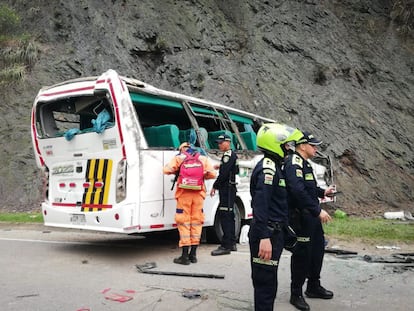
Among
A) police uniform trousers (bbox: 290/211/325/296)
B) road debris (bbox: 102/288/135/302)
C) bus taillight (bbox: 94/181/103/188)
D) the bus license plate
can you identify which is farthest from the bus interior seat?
police uniform trousers (bbox: 290/211/325/296)

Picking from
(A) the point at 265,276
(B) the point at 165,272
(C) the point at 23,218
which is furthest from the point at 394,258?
(C) the point at 23,218

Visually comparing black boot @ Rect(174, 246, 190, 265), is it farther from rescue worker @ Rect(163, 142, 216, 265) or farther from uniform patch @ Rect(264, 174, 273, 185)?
uniform patch @ Rect(264, 174, 273, 185)

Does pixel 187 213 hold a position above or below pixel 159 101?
below

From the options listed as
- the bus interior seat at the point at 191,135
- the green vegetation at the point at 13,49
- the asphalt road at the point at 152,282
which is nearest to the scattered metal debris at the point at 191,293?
the asphalt road at the point at 152,282

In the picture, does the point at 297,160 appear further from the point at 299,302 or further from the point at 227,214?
the point at 227,214

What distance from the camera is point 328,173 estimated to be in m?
11.7

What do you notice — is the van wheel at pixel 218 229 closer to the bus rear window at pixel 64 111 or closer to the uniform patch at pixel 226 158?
the uniform patch at pixel 226 158

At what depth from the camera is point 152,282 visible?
562cm

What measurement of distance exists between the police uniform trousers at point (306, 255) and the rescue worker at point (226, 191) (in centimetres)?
246

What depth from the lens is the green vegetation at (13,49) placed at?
16.4 metres

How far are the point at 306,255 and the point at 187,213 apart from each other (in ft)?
7.75

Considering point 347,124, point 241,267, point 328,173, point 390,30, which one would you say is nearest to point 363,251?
point 241,267

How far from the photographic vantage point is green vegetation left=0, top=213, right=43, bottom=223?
1100cm

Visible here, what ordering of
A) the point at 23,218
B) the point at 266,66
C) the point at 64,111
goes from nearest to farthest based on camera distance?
the point at 64,111 < the point at 23,218 < the point at 266,66
